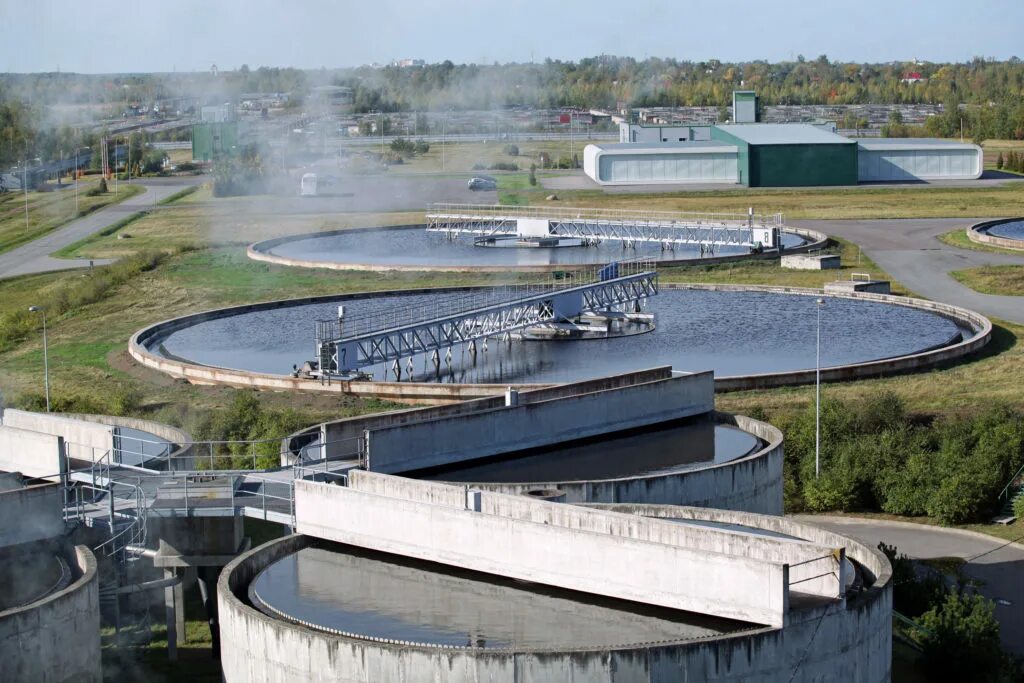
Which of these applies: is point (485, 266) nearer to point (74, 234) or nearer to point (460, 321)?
point (460, 321)

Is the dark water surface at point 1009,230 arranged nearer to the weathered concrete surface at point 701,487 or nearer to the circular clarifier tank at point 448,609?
the weathered concrete surface at point 701,487

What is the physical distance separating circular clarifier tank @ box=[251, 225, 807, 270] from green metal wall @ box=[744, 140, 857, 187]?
739 inches

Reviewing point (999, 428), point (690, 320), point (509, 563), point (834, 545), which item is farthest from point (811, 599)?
point (690, 320)

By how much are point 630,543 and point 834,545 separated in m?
2.56

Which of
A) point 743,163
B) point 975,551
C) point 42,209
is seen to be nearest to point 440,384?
point 975,551

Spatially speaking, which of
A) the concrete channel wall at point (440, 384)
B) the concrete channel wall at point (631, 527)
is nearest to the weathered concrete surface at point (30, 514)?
the concrete channel wall at point (631, 527)

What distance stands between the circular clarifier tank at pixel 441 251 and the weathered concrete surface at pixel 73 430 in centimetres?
2588

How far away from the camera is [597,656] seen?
46.1ft

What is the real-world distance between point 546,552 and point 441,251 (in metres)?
39.6

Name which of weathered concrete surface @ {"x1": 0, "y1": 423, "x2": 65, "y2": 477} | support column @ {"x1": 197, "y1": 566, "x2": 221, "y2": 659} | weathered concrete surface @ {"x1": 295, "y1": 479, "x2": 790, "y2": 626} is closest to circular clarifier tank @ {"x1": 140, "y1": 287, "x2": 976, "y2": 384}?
weathered concrete surface @ {"x1": 0, "y1": 423, "x2": 65, "y2": 477}

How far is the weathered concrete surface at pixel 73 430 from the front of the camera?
23031 millimetres

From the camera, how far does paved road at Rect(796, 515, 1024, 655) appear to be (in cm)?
2012

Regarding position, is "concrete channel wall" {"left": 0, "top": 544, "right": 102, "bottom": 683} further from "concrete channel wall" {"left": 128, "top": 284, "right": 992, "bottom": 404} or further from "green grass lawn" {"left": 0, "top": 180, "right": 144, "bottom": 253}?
"green grass lawn" {"left": 0, "top": 180, "right": 144, "bottom": 253}

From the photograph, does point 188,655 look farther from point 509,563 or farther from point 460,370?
point 460,370
